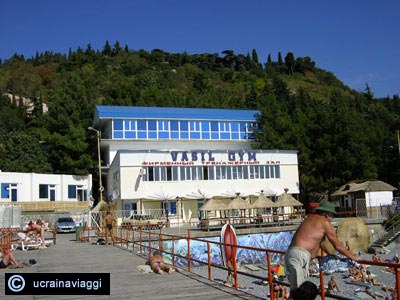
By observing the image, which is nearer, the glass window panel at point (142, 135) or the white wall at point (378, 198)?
the white wall at point (378, 198)

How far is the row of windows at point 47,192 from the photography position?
47.3 metres

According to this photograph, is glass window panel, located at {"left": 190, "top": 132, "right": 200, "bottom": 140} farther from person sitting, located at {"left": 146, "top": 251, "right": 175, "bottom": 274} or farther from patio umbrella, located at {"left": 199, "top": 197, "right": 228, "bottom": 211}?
person sitting, located at {"left": 146, "top": 251, "right": 175, "bottom": 274}

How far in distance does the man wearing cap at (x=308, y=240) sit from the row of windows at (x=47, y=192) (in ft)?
148

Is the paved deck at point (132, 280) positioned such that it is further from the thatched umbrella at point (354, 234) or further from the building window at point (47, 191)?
the building window at point (47, 191)

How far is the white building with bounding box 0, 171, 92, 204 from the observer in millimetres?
47469

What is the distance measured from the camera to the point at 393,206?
1561 inches

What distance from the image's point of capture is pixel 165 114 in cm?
5669

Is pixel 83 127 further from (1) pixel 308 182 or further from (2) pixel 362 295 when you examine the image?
(2) pixel 362 295

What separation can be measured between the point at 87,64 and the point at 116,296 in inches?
5124

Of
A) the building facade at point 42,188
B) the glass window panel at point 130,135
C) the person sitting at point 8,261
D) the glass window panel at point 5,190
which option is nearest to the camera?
the person sitting at point 8,261

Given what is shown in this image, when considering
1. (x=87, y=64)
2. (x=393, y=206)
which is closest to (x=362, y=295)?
(x=393, y=206)

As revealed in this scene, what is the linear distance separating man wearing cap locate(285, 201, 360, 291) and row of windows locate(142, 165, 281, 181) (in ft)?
131

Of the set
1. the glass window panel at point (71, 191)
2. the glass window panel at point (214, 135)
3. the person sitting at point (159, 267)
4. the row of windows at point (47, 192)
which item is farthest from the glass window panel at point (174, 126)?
the person sitting at point (159, 267)

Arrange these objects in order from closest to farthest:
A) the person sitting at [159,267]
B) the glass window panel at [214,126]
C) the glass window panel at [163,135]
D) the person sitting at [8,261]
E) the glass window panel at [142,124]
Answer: the person sitting at [159,267]
the person sitting at [8,261]
the glass window panel at [142,124]
the glass window panel at [163,135]
the glass window panel at [214,126]
